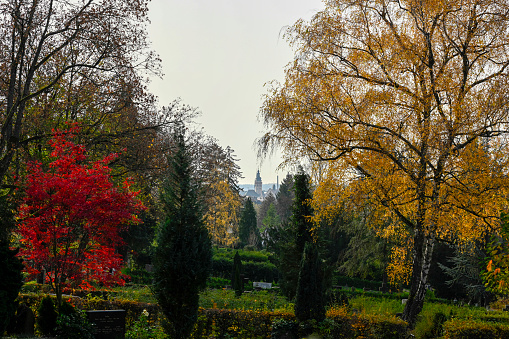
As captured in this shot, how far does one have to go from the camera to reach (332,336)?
973cm

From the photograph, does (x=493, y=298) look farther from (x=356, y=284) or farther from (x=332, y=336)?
(x=332, y=336)

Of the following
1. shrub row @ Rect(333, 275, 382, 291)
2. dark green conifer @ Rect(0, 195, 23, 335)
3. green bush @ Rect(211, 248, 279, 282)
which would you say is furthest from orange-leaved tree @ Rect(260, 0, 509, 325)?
shrub row @ Rect(333, 275, 382, 291)

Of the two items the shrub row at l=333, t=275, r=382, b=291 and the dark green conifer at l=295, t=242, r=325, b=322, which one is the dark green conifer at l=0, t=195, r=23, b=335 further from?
the shrub row at l=333, t=275, r=382, b=291

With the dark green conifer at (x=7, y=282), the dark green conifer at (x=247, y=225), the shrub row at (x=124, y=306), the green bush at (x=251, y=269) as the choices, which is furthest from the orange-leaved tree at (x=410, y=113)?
the dark green conifer at (x=247, y=225)

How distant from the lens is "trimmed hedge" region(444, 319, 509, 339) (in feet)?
31.3

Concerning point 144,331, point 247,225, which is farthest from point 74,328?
point 247,225

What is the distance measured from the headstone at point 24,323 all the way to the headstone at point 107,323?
239 centimetres

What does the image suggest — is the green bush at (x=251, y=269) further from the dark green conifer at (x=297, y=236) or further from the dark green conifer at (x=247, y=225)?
the dark green conifer at (x=247, y=225)

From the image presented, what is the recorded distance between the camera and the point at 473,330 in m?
9.66

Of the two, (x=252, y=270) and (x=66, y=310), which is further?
(x=252, y=270)

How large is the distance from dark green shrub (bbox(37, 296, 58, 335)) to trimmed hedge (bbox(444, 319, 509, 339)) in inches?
376

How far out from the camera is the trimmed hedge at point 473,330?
9.53 meters

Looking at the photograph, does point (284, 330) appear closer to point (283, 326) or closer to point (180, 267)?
point (283, 326)

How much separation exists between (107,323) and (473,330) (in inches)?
343
